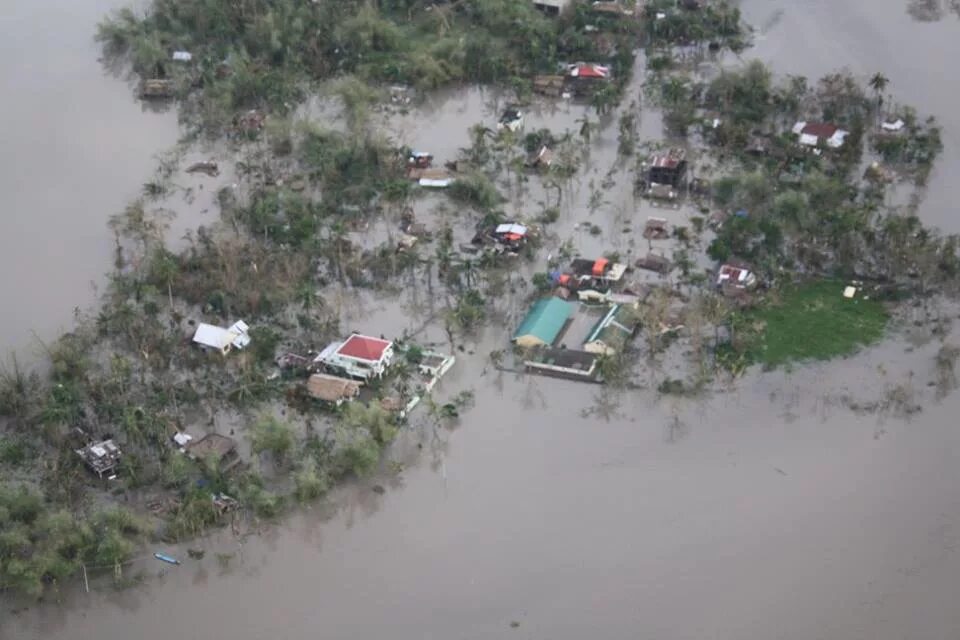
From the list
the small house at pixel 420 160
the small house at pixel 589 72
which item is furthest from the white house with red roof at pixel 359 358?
the small house at pixel 589 72

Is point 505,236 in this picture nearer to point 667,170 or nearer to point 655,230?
point 655,230

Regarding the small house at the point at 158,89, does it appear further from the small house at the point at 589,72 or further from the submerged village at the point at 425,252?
the small house at the point at 589,72

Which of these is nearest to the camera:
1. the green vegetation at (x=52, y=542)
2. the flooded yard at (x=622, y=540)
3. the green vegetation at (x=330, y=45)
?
the flooded yard at (x=622, y=540)

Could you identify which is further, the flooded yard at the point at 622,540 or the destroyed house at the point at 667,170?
the destroyed house at the point at 667,170

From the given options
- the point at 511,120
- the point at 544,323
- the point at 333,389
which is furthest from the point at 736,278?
the point at 511,120

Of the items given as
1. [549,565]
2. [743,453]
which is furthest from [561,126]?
[549,565]

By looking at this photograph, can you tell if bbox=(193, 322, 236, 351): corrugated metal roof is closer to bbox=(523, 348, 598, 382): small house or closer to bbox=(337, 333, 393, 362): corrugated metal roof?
bbox=(337, 333, 393, 362): corrugated metal roof

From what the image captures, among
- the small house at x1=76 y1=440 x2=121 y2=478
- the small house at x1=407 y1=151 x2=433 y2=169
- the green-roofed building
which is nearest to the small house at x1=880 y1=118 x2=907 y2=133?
the green-roofed building
